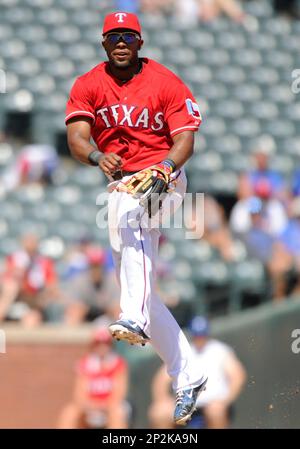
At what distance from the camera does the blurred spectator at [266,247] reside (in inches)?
443

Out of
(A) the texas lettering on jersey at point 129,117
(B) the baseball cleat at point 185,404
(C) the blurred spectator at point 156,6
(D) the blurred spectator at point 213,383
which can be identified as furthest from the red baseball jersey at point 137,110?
(C) the blurred spectator at point 156,6

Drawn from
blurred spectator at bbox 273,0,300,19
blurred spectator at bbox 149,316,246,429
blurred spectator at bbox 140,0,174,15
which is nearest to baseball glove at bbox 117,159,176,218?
blurred spectator at bbox 149,316,246,429

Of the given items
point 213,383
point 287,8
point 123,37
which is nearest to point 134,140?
point 123,37

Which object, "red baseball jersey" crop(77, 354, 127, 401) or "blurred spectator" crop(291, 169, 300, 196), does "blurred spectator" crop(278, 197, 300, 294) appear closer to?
"blurred spectator" crop(291, 169, 300, 196)

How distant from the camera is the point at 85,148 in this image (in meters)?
6.30

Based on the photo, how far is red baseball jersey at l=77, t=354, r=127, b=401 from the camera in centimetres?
1084

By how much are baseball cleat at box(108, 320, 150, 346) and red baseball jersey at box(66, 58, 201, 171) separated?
90 cm

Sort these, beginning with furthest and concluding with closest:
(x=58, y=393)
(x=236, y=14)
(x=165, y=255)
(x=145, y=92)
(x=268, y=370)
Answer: (x=236, y=14)
(x=165, y=255)
(x=58, y=393)
(x=268, y=370)
(x=145, y=92)

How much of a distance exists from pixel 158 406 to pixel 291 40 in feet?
20.6

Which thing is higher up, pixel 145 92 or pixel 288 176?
pixel 288 176

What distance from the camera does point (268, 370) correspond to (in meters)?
10.2
